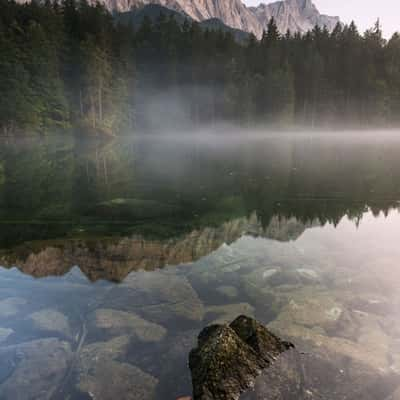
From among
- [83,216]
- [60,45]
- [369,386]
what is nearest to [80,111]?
[60,45]

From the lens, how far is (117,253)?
29.3 ft

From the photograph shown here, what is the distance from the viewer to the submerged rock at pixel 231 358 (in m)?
4.09

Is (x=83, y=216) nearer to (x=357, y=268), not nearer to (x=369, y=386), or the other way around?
(x=357, y=268)

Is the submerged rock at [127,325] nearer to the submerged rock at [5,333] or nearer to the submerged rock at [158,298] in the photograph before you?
the submerged rock at [158,298]

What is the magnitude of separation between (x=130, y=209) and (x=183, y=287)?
23.6 feet

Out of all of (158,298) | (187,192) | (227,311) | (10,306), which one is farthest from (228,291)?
(187,192)

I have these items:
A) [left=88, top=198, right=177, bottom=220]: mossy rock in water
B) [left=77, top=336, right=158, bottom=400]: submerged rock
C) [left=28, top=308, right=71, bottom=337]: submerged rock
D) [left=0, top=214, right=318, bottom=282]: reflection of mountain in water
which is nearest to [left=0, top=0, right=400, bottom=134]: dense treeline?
[left=88, top=198, right=177, bottom=220]: mossy rock in water

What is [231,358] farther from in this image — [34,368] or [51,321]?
[51,321]

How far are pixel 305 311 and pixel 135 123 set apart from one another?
7603 cm

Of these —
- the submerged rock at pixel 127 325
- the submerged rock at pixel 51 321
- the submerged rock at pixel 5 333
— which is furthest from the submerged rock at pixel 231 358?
the submerged rock at pixel 5 333

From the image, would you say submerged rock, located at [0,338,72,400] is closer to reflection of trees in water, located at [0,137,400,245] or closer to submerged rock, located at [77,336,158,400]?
submerged rock, located at [77,336,158,400]

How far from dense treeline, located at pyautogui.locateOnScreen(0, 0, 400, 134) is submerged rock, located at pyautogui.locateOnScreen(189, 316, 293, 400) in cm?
5871

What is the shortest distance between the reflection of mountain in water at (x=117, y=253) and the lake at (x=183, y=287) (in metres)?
0.06

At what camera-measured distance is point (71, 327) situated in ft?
19.1
